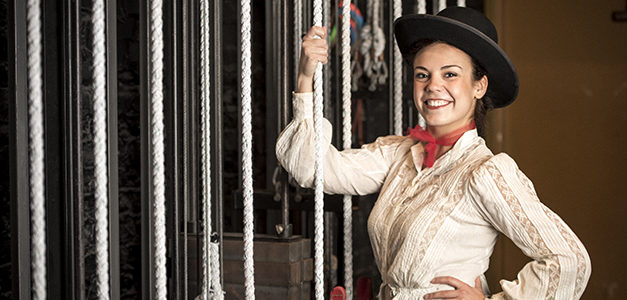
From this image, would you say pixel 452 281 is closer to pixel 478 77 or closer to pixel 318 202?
pixel 318 202

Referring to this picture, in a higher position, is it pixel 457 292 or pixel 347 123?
pixel 347 123

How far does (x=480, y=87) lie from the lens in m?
1.46

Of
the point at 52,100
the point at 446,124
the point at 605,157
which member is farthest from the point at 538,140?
the point at 52,100

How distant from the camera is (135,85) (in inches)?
93.7

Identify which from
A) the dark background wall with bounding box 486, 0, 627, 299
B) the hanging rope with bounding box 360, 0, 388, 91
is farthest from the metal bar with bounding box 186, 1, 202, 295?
the dark background wall with bounding box 486, 0, 627, 299

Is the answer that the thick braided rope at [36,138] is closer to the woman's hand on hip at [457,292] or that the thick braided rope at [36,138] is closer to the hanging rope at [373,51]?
the woman's hand on hip at [457,292]

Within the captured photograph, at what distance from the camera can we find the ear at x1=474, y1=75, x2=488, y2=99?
1448 millimetres

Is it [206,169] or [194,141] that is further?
[194,141]

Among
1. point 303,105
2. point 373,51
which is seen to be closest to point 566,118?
point 373,51

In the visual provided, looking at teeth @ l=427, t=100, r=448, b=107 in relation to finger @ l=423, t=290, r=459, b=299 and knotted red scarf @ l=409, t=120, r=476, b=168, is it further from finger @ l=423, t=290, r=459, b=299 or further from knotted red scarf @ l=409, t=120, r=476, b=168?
finger @ l=423, t=290, r=459, b=299

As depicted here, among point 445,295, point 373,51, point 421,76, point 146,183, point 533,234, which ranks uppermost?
point 373,51

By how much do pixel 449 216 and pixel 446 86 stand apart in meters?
0.28

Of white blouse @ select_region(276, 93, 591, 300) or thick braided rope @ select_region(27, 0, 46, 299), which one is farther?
white blouse @ select_region(276, 93, 591, 300)

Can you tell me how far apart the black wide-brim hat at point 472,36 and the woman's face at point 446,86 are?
Result: 25 millimetres
